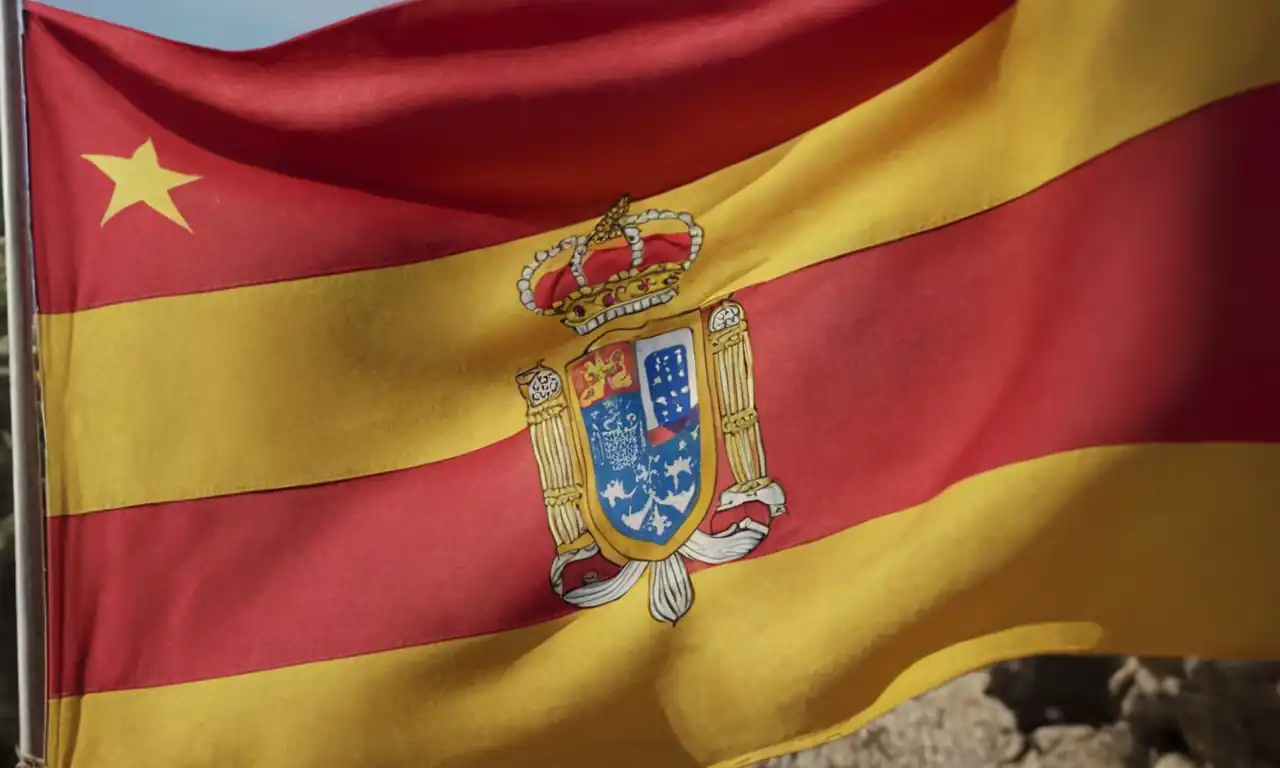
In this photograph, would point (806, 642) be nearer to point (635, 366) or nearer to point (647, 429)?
point (647, 429)

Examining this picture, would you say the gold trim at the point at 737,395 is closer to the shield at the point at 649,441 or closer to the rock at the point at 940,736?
the shield at the point at 649,441

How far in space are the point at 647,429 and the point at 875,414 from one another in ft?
1.92

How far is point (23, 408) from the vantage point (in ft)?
11.3

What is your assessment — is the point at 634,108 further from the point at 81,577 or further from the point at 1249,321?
the point at 81,577

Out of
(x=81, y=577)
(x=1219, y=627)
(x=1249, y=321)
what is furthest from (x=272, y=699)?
(x=1249, y=321)

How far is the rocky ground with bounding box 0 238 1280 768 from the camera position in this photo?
5.68m

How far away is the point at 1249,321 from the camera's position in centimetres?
273

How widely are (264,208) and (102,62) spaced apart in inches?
23.7

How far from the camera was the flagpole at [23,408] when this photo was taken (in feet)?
11.1

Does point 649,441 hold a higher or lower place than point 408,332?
lower

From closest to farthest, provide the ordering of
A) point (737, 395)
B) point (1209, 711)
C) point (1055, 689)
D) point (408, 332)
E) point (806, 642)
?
point (806, 642)
point (737, 395)
point (408, 332)
point (1209, 711)
point (1055, 689)

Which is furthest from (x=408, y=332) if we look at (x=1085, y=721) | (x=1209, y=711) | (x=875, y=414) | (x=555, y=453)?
(x=1085, y=721)

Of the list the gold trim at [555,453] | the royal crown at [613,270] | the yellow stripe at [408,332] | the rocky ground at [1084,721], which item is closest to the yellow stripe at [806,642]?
the gold trim at [555,453]

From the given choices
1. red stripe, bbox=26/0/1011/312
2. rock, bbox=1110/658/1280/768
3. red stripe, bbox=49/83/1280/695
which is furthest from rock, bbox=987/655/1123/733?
red stripe, bbox=26/0/1011/312
